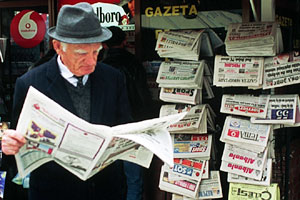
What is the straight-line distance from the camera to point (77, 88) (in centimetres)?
258

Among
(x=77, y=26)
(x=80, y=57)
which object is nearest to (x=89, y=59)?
(x=80, y=57)

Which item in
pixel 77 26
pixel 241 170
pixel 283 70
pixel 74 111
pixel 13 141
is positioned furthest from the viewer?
pixel 241 170

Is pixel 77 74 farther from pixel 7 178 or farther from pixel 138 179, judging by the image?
pixel 7 178

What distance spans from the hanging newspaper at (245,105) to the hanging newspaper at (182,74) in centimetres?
23

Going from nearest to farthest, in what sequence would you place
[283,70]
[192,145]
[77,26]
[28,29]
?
1. [77,26]
2. [283,70]
3. [192,145]
4. [28,29]

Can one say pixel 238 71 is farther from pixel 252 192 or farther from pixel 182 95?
pixel 252 192

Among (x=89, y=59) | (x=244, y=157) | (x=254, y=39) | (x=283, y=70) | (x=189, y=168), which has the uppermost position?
(x=89, y=59)

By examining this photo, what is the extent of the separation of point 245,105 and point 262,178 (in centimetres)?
55

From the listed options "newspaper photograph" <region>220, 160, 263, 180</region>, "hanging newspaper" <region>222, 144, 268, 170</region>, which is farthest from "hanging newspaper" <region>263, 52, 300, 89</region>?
"newspaper photograph" <region>220, 160, 263, 180</region>

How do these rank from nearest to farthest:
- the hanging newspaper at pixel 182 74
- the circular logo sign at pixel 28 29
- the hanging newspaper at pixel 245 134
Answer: the hanging newspaper at pixel 245 134 < the hanging newspaper at pixel 182 74 < the circular logo sign at pixel 28 29

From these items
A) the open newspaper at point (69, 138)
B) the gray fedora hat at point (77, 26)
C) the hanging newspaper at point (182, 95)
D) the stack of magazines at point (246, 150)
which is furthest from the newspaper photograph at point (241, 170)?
the gray fedora hat at point (77, 26)

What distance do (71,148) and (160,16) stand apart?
2512mm

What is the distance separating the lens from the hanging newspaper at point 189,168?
4.11m

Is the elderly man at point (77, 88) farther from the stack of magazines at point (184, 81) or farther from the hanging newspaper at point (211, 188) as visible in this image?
the hanging newspaper at point (211, 188)
